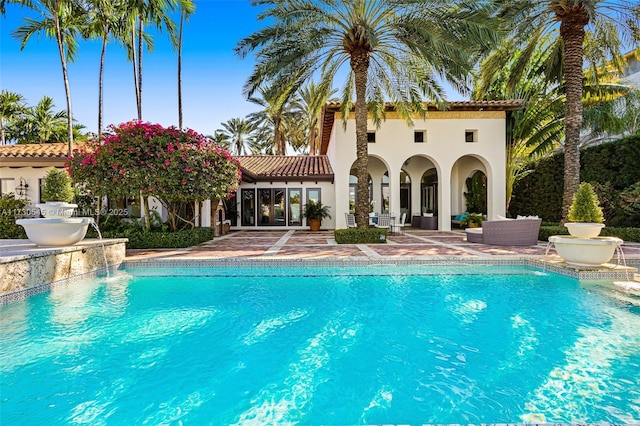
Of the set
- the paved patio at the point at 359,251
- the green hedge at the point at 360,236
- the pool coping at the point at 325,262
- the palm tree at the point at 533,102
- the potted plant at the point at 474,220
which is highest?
the palm tree at the point at 533,102

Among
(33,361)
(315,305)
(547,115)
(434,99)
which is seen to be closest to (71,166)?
(33,361)

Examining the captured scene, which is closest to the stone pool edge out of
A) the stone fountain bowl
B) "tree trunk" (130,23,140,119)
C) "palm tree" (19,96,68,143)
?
the stone fountain bowl

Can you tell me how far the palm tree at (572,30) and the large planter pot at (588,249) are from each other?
530 centimetres

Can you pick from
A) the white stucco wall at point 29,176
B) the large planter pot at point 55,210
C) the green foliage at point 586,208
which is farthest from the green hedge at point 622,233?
the white stucco wall at point 29,176

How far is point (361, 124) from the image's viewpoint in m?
13.3

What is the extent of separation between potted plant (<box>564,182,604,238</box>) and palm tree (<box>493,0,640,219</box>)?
4.39 metres

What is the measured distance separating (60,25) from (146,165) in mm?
10140

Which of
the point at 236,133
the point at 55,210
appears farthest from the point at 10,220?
the point at 236,133

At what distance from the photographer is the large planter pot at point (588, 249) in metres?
8.17

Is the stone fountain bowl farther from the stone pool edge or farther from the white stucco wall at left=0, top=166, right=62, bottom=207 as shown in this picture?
the white stucco wall at left=0, top=166, right=62, bottom=207

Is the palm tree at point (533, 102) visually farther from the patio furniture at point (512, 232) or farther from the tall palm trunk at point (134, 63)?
the tall palm trunk at point (134, 63)

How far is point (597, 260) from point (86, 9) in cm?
2219

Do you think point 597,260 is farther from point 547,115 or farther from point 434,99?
point 547,115

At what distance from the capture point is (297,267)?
9.48m
